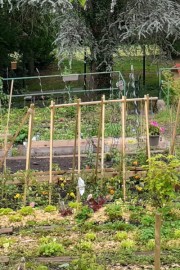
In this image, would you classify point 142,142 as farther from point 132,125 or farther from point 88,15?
point 88,15

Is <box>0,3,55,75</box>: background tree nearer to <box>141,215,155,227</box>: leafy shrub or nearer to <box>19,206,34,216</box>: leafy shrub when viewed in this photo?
<box>19,206,34,216</box>: leafy shrub

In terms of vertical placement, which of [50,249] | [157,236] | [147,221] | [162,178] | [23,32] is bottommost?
[50,249]

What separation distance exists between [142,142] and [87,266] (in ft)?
14.1

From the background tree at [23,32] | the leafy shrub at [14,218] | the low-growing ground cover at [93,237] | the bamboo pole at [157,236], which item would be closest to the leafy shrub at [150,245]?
the low-growing ground cover at [93,237]

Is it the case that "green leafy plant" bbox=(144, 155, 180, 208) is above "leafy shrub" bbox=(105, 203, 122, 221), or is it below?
above

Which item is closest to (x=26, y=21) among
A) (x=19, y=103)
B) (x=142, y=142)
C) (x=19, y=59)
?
(x=19, y=59)

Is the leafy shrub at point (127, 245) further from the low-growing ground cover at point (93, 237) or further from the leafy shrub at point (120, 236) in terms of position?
the leafy shrub at point (120, 236)

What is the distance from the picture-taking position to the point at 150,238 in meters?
5.71

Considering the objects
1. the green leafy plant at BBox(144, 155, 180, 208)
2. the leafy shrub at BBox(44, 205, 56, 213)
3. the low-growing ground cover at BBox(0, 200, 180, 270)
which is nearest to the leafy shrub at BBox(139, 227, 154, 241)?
the low-growing ground cover at BBox(0, 200, 180, 270)

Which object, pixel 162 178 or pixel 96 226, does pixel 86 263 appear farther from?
pixel 162 178

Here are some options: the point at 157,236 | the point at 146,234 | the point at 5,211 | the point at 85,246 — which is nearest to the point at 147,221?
the point at 146,234

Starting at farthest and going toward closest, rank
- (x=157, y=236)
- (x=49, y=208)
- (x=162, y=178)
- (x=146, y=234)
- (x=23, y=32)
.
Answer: (x=23, y=32)
(x=49, y=208)
(x=146, y=234)
(x=162, y=178)
(x=157, y=236)

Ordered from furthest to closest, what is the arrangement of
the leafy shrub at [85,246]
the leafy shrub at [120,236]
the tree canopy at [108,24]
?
the tree canopy at [108,24] < the leafy shrub at [120,236] < the leafy shrub at [85,246]

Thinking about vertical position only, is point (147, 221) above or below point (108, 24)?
below
